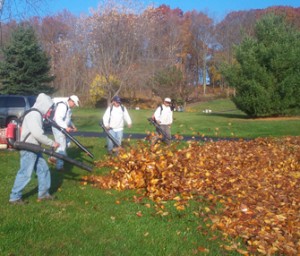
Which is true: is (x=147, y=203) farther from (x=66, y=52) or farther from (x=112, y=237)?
(x=66, y=52)

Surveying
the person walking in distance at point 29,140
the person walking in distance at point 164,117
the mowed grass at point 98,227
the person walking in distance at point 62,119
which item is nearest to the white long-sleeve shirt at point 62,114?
the person walking in distance at point 62,119

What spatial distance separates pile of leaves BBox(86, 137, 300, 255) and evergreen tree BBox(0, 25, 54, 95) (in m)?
31.0

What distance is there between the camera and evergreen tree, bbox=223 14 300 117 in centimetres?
3466

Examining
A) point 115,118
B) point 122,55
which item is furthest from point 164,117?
point 122,55

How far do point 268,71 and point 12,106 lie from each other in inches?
747

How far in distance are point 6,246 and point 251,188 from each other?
187 inches

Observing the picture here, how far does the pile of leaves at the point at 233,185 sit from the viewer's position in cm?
634

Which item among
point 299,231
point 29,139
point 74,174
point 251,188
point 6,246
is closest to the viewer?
point 6,246

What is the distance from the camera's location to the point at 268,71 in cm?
3553

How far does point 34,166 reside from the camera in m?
7.96

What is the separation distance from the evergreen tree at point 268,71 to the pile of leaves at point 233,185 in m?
23.5

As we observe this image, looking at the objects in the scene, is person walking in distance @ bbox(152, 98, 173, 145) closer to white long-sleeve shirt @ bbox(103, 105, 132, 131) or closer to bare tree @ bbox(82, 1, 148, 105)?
white long-sleeve shirt @ bbox(103, 105, 132, 131)

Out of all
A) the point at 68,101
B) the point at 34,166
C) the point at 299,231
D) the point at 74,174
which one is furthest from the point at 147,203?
the point at 68,101

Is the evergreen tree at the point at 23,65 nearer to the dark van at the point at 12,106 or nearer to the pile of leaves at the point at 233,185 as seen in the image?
the dark van at the point at 12,106
